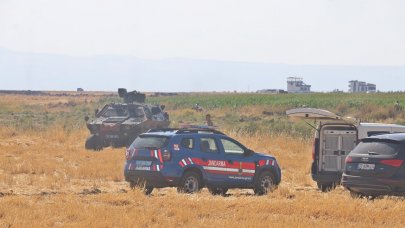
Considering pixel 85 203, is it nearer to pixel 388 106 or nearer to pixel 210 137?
pixel 210 137

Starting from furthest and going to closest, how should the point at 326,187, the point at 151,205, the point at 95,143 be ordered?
the point at 95,143 < the point at 326,187 < the point at 151,205

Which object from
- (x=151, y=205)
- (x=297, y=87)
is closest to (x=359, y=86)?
(x=297, y=87)

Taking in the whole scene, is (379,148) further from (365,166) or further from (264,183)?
(264,183)

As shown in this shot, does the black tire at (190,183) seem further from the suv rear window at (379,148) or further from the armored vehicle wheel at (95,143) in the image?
the armored vehicle wheel at (95,143)

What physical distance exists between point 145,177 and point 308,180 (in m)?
6.62

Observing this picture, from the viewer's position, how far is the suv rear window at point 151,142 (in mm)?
17694

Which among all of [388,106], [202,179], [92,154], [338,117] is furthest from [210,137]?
[388,106]

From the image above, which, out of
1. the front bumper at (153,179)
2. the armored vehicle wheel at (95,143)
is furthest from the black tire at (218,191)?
the armored vehicle wheel at (95,143)

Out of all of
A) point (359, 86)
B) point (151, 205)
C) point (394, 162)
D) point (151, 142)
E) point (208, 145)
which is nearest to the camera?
point (151, 205)

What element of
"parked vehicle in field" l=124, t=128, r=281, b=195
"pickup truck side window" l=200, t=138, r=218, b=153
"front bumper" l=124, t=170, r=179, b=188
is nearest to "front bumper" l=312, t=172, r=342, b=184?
"parked vehicle in field" l=124, t=128, r=281, b=195

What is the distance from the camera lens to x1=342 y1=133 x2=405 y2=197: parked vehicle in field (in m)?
15.7

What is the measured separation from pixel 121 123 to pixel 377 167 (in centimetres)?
1677

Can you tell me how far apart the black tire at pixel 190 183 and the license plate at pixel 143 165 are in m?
0.79

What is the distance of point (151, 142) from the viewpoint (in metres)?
17.9
